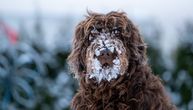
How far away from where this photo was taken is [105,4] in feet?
42.7

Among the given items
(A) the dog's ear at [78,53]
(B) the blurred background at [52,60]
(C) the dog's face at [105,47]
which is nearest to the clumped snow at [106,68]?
(C) the dog's face at [105,47]

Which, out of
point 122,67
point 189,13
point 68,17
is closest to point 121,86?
point 122,67

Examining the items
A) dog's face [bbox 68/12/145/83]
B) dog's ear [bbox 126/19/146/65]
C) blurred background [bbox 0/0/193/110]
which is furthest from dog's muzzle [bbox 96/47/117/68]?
blurred background [bbox 0/0/193/110]

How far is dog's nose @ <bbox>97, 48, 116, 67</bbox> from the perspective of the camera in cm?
396

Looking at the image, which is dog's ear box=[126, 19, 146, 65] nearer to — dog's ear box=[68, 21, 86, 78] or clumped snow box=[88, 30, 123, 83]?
clumped snow box=[88, 30, 123, 83]

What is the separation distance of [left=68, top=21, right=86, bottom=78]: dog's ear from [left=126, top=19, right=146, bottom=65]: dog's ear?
24 cm

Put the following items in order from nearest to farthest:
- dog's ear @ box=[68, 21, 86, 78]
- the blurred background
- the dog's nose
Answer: the dog's nose < dog's ear @ box=[68, 21, 86, 78] < the blurred background

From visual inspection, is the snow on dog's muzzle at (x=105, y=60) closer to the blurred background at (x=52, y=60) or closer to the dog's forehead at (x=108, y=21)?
the dog's forehead at (x=108, y=21)

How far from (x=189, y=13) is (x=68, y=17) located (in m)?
2.72

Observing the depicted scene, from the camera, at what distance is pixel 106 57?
397 cm

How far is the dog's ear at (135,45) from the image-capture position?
4062 mm

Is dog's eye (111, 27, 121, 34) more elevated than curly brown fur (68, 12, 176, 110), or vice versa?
dog's eye (111, 27, 121, 34)

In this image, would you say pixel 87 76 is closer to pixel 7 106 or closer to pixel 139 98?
pixel 139 98

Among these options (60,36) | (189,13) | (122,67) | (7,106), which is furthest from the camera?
(189,13)
